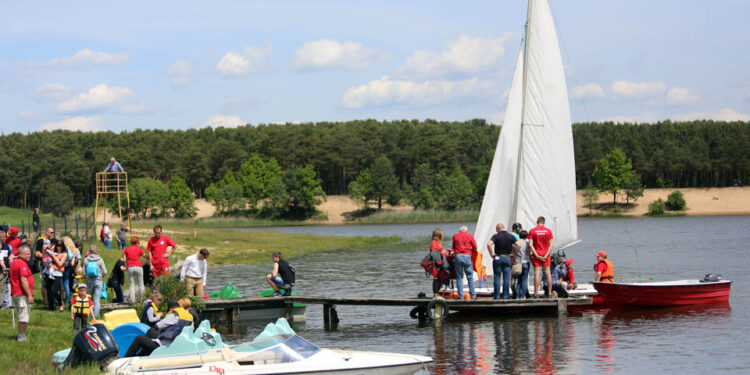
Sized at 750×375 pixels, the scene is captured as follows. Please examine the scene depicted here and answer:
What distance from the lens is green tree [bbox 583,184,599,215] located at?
Result: 403ft

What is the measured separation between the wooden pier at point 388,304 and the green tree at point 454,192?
99333mm

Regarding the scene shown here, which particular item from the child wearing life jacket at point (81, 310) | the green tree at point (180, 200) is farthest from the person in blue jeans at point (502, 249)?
the green tree at point (180, 200)

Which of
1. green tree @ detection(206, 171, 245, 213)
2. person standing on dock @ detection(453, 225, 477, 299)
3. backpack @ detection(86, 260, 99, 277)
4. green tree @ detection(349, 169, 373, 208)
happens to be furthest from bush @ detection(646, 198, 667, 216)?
backpack @ detection(86, 260, 99, 277)

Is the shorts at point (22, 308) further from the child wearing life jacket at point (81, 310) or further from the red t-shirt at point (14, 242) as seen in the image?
the red t-shirt at point (14, 242)

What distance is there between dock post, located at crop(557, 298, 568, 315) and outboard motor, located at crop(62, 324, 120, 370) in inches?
494

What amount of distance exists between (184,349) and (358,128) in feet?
468

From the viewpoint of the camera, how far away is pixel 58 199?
12138cm

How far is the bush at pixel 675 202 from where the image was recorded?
12019 cm

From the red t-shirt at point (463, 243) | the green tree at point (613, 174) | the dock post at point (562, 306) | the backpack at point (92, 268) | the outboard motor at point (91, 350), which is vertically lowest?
the dock post at point (562, 306)

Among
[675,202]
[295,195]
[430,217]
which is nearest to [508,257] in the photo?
[430,217]

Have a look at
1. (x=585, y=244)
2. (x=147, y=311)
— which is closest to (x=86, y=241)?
(x=147, y=311)

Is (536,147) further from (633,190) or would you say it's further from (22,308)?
(633,190)

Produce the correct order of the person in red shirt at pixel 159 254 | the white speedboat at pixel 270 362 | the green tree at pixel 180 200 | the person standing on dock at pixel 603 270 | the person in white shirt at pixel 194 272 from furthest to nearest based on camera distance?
the green tree at pixel 180 200, the person standing on dock at pixel 603 270, the person in red shirt at pixel 159 254, the person in white shirt at pixel 194 272, the white speedboat at pixel 270 362

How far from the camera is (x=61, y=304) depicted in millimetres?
22391
